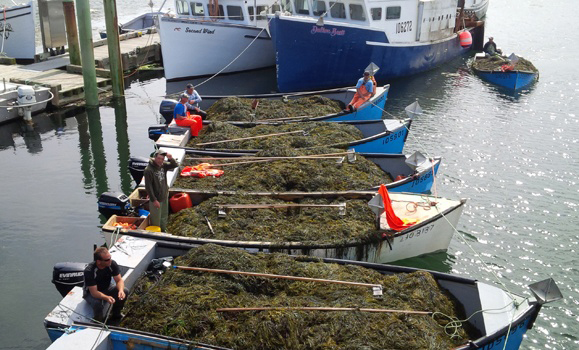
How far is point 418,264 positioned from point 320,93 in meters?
9.01

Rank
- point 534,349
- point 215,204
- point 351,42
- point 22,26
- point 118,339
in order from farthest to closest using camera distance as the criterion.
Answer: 1. point 22,26
2. point 351,42
3. point 215,204
4. point 534,349
5. point 118,339

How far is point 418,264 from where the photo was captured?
11.3 m

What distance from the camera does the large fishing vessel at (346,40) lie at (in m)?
22.1

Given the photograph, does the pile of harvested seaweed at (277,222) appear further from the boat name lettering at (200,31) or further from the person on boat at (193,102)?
the boat name lettering at (200,31)

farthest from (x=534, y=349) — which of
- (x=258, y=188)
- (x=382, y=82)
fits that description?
(x=382, y=82)

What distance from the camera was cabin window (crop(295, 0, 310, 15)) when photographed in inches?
963

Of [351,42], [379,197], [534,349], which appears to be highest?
[351,42]

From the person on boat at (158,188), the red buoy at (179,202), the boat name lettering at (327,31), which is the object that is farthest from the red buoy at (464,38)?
the person on boat at (158,188)

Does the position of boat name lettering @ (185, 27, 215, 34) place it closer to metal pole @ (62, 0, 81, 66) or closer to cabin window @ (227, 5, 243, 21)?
cabin window @ (227, 5, 243, 21)

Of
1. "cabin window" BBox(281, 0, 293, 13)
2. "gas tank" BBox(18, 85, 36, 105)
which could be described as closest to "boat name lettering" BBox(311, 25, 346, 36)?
"cabin window" BBox(281, 0, 293, 13)

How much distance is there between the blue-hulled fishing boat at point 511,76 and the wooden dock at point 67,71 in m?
16.8

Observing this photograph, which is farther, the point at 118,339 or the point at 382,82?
the point at 382,82

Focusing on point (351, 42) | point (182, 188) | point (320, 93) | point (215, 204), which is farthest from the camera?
point (351, 42)

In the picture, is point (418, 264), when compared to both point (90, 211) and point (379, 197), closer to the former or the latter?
point (379, 197)
